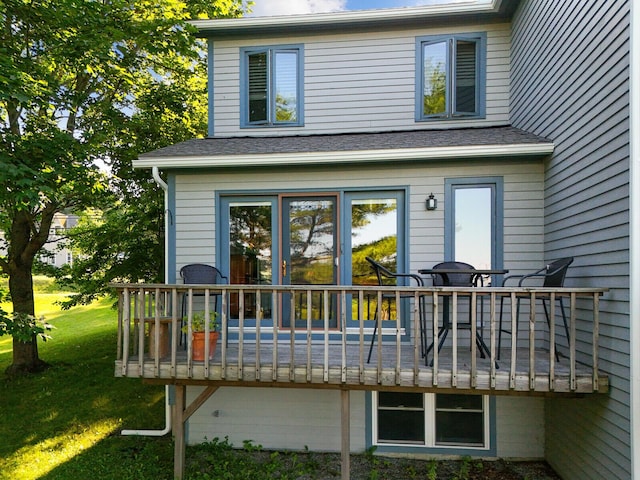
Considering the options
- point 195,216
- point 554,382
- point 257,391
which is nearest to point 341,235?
point 195,216

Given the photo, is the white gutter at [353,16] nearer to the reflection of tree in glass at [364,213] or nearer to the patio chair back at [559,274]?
the reflection of tree in glass at [364,213]

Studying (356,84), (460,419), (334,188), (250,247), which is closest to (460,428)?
(460,419)

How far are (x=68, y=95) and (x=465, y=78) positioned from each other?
6.51 metres

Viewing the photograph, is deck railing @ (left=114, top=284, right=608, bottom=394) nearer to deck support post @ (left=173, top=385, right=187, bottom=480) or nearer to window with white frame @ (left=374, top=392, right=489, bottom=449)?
deck support post @ (left=173, top=385, right=187, bottom=480)

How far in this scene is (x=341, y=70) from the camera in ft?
18.7

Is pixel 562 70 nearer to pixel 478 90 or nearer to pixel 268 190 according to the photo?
pixel 478 90

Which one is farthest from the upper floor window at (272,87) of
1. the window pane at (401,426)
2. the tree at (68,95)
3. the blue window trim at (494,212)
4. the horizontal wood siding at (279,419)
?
the window pane at (401,426)

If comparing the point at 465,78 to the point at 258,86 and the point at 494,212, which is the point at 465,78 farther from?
the point at 258,86

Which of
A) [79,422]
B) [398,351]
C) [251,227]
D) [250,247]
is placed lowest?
[79,422]

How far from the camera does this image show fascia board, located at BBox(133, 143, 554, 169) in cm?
432

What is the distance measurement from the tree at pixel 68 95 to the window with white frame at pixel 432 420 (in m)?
4.95

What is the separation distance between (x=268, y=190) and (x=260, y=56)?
230cm

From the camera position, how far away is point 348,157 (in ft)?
15.0

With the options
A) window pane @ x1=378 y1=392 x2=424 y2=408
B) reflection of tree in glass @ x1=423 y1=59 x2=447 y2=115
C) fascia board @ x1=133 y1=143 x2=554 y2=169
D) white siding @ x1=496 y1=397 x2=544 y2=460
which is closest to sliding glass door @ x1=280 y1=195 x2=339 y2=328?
fascia board @ x1=133 y1=143 x2=554 y2=169
